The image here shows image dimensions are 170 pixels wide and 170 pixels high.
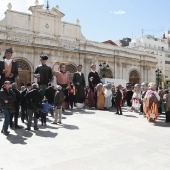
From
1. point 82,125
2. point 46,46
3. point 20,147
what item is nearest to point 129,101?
point 82,125

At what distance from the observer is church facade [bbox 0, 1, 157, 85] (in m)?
22.3

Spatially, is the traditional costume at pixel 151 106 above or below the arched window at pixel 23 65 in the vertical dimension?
below

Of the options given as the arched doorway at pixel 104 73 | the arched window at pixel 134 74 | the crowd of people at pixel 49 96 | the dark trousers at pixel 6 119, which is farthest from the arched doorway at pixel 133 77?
the dark trousers at pixel 6 119

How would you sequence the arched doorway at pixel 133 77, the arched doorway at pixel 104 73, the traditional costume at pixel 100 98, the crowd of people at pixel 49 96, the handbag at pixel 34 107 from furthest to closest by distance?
the arched doorway at pixel 133 77
the arched doorway at pixel 104 73
the traditional costume at pixel 100 98
the handbag at pixel 34 107
the crowd of people at pixel 49 96

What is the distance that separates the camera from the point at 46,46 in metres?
23.4

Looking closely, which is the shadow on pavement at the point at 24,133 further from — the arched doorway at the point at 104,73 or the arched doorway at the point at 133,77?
the arched doorway at the point at 133,77

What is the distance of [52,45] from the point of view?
78.6 feet

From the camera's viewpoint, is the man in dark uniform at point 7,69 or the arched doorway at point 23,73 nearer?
the man in dark uniform at point 7,69

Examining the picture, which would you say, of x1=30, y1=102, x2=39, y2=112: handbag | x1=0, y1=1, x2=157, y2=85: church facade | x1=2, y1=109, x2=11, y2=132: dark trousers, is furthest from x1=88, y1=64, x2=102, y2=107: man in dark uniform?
x1=0, y1=1, x2=157, y2=85: church facade

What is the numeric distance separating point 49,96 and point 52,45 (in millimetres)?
16550

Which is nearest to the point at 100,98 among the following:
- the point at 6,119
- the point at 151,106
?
the point at 151,106

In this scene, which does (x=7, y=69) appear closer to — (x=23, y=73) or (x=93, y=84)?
(x=93, y=84)

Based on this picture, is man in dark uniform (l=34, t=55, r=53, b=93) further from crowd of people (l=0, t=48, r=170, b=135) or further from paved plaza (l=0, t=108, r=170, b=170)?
paved plaza (l=0, t=108, r=170, b=170)

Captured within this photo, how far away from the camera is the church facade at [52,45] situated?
73.3ft
